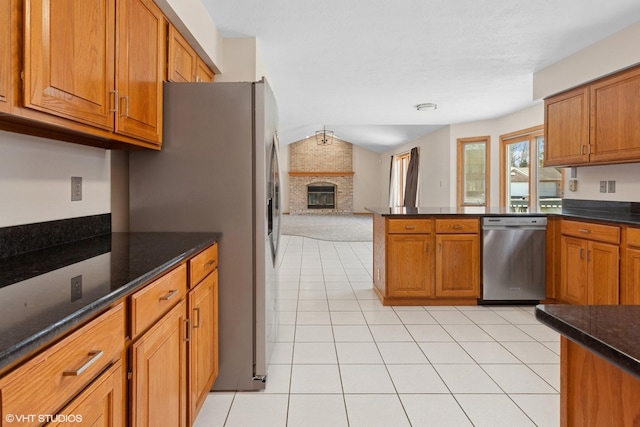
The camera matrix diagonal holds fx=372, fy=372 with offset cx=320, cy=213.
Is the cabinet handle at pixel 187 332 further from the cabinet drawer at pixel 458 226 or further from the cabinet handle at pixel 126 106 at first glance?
the cabinet drawer at pixel 458 226

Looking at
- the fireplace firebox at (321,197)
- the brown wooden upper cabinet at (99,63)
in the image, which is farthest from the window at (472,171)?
the fireplace firebox at (321,197)

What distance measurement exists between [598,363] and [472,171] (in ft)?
22.8

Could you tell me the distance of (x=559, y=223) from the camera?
337cm

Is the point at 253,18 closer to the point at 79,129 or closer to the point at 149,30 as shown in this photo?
the point at 149,30

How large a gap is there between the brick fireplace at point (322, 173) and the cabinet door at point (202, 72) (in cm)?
1137

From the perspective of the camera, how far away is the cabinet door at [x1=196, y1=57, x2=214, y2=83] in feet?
8.75

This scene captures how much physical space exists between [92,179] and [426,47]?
293 centimetres

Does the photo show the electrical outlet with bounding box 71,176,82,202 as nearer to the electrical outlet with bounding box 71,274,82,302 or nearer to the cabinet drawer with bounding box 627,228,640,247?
the electrical outlet with bounding box 71,274,82,302

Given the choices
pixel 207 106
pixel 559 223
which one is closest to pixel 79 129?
pixel 207 106

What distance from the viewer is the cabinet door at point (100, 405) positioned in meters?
0.75

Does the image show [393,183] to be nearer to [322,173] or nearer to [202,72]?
[322,173]

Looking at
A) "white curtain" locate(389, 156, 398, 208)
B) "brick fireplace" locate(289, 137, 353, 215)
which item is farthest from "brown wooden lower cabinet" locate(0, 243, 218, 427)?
"brick fireplace" locate(289, 137, 353, 215)

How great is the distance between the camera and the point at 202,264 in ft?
5.56

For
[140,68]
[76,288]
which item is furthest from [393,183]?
[76,288]
